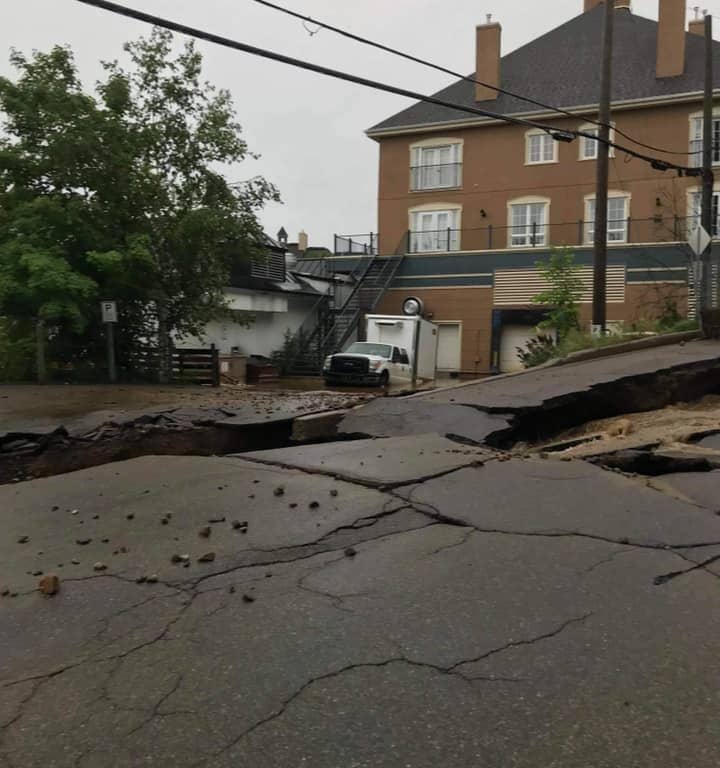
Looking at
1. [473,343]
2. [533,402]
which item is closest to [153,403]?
[533,402]

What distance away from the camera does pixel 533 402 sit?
10188mm

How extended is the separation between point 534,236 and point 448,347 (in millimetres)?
6369

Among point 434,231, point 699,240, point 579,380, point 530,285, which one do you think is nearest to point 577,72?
point 434,231

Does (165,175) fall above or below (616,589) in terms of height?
above

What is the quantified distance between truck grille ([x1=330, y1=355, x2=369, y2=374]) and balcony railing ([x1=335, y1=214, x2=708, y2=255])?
13.7 meters

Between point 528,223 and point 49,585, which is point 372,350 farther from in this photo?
point 49,585

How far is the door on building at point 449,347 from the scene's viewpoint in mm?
→ 34156

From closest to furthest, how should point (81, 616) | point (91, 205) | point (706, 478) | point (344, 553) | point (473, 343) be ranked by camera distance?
point (81, 616), point (344, 553), point (706, 478), point (91, 205), point (473, 343)

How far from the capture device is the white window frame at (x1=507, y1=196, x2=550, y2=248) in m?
32.8

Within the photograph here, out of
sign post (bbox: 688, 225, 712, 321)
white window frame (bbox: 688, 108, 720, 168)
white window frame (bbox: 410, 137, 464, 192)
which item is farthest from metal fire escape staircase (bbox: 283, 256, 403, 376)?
sign post (bbox: 688, 225, 712, 321)

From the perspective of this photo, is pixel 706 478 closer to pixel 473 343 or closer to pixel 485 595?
pixel 485 595

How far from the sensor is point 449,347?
34.4 m

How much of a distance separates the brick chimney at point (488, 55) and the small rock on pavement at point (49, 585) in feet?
114

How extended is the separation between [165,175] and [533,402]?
49.2 ft
